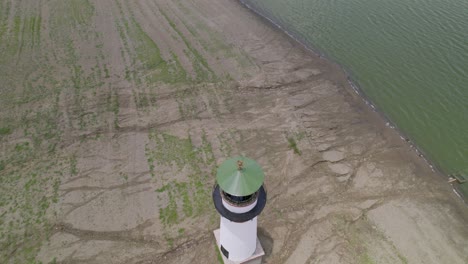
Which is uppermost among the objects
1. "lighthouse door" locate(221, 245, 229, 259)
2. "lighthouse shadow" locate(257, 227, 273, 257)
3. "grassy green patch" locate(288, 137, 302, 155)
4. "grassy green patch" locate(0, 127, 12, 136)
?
"grassy green patch" locate(288, 137, 302, 155)

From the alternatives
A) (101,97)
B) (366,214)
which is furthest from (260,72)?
(366,214)

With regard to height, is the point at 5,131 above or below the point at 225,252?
below

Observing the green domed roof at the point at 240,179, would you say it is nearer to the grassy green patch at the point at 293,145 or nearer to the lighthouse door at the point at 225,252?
the lighthouse door at the point at 225,252

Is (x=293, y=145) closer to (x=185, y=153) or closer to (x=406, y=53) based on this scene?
(x=185, y=153)

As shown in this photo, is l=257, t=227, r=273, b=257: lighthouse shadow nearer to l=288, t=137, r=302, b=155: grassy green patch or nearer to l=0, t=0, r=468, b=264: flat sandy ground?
l=0, t=0, r=468, b=264: flat sandy ground

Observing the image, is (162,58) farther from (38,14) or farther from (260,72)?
(38,14)

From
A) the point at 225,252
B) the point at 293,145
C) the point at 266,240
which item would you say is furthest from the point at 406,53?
the point at 225,252

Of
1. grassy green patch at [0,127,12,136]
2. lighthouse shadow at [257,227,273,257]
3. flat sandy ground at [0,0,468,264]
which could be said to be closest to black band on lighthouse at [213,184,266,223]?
flat sandy ground at [0,0,468,264]
